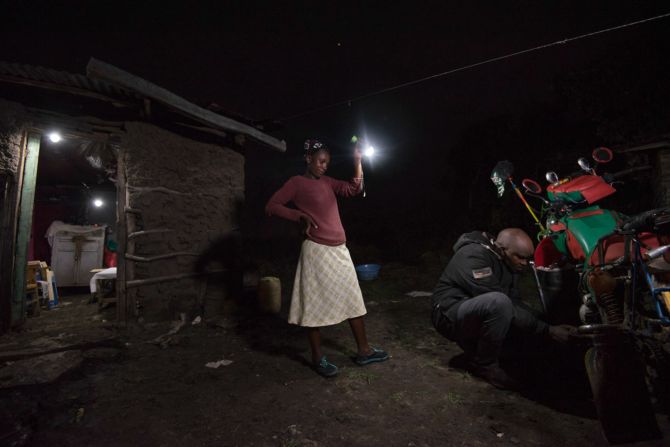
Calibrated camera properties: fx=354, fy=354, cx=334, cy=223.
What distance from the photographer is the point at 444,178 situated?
1681 cm

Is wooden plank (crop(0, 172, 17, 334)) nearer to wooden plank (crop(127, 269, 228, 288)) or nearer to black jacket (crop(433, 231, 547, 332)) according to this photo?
wooden plank (crop(127, 269, 228, 288))

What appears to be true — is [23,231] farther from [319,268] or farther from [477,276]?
[477,276]

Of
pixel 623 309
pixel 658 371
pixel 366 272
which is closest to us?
pixel 658 371

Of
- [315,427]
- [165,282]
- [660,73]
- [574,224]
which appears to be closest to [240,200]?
[165,282]

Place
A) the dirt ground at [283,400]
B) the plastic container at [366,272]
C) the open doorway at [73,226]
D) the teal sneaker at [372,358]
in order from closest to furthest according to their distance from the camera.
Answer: the dirt ground at [283,400] < the teal sneaker at [372,358] < the open doorway at [73,226] < the plastic container at [366,272]

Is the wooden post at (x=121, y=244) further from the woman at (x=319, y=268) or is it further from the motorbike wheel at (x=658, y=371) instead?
the motorbike wheel at (x=658, y=371)

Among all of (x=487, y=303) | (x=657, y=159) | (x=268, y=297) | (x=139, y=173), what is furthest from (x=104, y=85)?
(x=657, y=159)

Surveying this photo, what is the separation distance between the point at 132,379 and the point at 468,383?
3110 millimetres

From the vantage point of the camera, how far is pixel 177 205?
545 centimetres

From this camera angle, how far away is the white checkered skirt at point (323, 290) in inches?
131

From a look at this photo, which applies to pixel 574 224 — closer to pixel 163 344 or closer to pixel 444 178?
pixel 163 344

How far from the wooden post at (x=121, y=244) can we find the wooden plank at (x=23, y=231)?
121 cm

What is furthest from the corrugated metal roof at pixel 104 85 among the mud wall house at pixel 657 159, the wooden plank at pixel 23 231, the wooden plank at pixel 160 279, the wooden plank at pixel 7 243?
the mud wall house at pixel 657 159

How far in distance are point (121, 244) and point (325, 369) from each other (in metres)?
3.60
